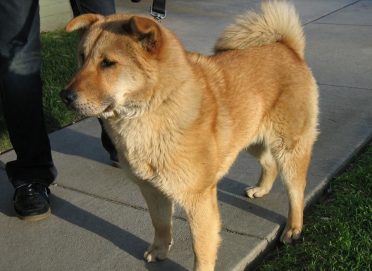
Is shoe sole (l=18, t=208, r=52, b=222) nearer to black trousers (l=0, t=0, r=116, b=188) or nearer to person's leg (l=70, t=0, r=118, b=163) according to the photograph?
black trousers (l=0, t=0, r=116, b=188)

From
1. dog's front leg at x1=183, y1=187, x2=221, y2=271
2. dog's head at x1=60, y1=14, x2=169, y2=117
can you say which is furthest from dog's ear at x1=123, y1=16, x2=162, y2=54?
dog's front leg at x1=183, y1=187, x2=221, y2=271

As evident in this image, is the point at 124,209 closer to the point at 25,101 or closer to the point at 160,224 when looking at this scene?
the point at 160,224

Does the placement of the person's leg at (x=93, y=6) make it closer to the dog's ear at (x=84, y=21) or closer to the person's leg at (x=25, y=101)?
the person's leg at (x=25, y=101)

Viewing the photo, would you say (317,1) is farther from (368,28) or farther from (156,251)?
(156,251)

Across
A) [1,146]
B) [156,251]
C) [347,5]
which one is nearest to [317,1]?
[347,5]

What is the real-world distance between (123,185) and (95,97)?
1.55 m

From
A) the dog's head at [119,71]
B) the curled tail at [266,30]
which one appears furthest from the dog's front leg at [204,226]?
the curled tail at [266,30]

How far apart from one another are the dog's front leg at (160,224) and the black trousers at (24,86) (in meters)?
0.97

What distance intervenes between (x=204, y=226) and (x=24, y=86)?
1475 mm

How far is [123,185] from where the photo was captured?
3754 mm

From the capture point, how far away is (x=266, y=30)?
331cm

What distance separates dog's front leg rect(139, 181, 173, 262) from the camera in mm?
2863

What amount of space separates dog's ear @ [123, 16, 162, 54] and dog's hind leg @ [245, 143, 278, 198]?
131 cm

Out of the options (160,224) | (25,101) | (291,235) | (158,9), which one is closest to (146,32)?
(158,9)
